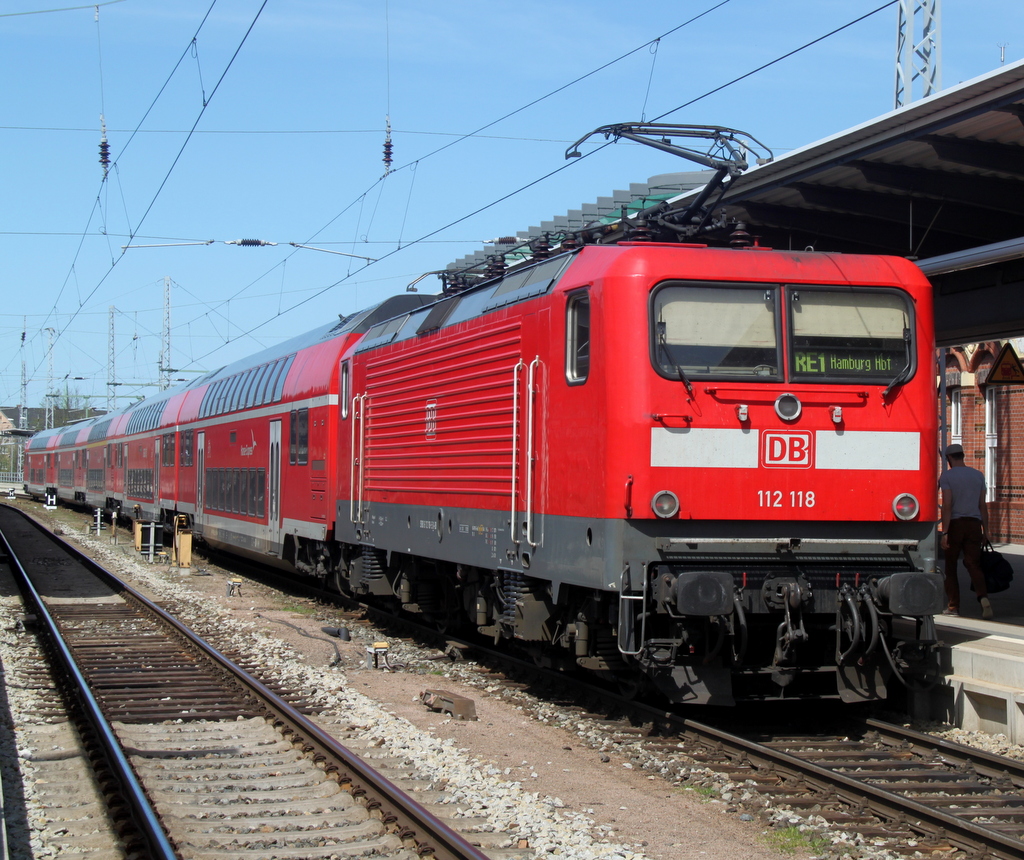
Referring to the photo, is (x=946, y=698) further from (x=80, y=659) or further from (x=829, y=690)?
(x=80, y=659)

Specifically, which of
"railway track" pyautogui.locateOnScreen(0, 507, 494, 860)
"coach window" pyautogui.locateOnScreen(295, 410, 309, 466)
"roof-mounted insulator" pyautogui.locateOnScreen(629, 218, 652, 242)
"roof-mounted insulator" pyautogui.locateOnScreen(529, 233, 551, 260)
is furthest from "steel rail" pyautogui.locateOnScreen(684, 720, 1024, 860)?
"coach window" pyautogui.locateOnScreen(295, 410, 309, 466)

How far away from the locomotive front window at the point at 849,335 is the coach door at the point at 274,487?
35.4 ft

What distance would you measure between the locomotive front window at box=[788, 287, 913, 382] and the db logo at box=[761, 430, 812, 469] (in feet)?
1.33

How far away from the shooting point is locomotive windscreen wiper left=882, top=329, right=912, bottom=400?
25.7ft

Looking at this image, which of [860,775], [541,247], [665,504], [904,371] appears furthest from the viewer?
[541,247]

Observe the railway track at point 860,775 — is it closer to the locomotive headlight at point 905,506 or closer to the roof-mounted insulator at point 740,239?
the locomotive headlight at point 905,506

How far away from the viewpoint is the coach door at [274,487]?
56.5 ft

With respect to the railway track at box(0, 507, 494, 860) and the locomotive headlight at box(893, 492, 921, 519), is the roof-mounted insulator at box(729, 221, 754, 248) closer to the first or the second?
the locomotive headlight at box(893, 492, 921, 519)

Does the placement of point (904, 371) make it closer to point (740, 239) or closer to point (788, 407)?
point (788, 407)

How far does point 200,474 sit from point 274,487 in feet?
20.2

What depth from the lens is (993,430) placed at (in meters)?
23.0

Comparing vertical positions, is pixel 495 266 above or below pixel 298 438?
above

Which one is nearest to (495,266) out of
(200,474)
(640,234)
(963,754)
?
(640,234)

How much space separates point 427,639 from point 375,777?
610 cm
